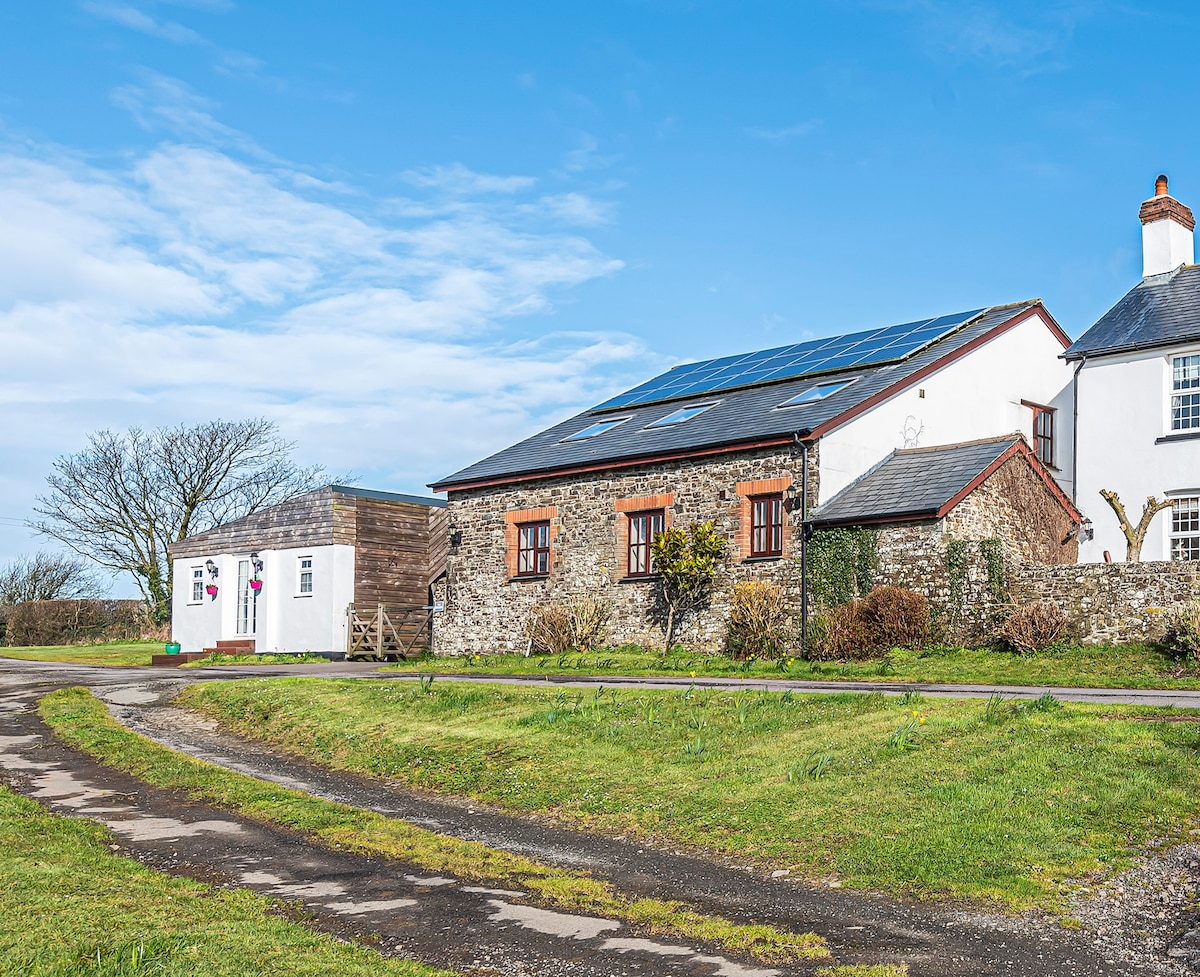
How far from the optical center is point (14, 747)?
14.5 m

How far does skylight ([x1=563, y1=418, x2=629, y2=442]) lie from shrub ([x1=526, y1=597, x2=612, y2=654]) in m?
5.30

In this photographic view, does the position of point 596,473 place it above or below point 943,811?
above

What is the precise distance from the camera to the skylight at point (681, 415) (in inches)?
1148

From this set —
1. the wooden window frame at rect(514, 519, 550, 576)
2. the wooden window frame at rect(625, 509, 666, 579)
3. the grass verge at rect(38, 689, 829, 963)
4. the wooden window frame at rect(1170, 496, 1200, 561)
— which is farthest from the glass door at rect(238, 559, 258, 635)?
the wooden window frame at rect(1170, 496, 1200, 561)

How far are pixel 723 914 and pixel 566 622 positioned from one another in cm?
1947

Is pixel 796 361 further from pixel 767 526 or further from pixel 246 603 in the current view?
pixel 246 603

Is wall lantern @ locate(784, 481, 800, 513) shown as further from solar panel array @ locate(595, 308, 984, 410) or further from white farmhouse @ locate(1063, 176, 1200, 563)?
white farmhouse @ locate(1063, 176, 1200, 563)

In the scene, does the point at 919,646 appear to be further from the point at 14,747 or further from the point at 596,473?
the point at 14,747

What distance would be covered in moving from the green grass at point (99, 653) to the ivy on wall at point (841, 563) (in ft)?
68.8

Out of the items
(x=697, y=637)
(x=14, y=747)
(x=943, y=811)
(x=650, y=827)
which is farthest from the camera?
(x=697, y=637)

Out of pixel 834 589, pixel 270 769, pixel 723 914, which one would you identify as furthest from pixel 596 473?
pixel 723 914

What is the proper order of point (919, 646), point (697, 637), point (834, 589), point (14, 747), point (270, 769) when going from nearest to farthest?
point (270, 769) → point (14, 747) → point (919, 646) → point (834, 589) → point (697, 637)

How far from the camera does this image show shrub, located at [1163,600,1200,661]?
17.8 meters

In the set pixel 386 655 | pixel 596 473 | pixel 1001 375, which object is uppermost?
pixel 1001 375
